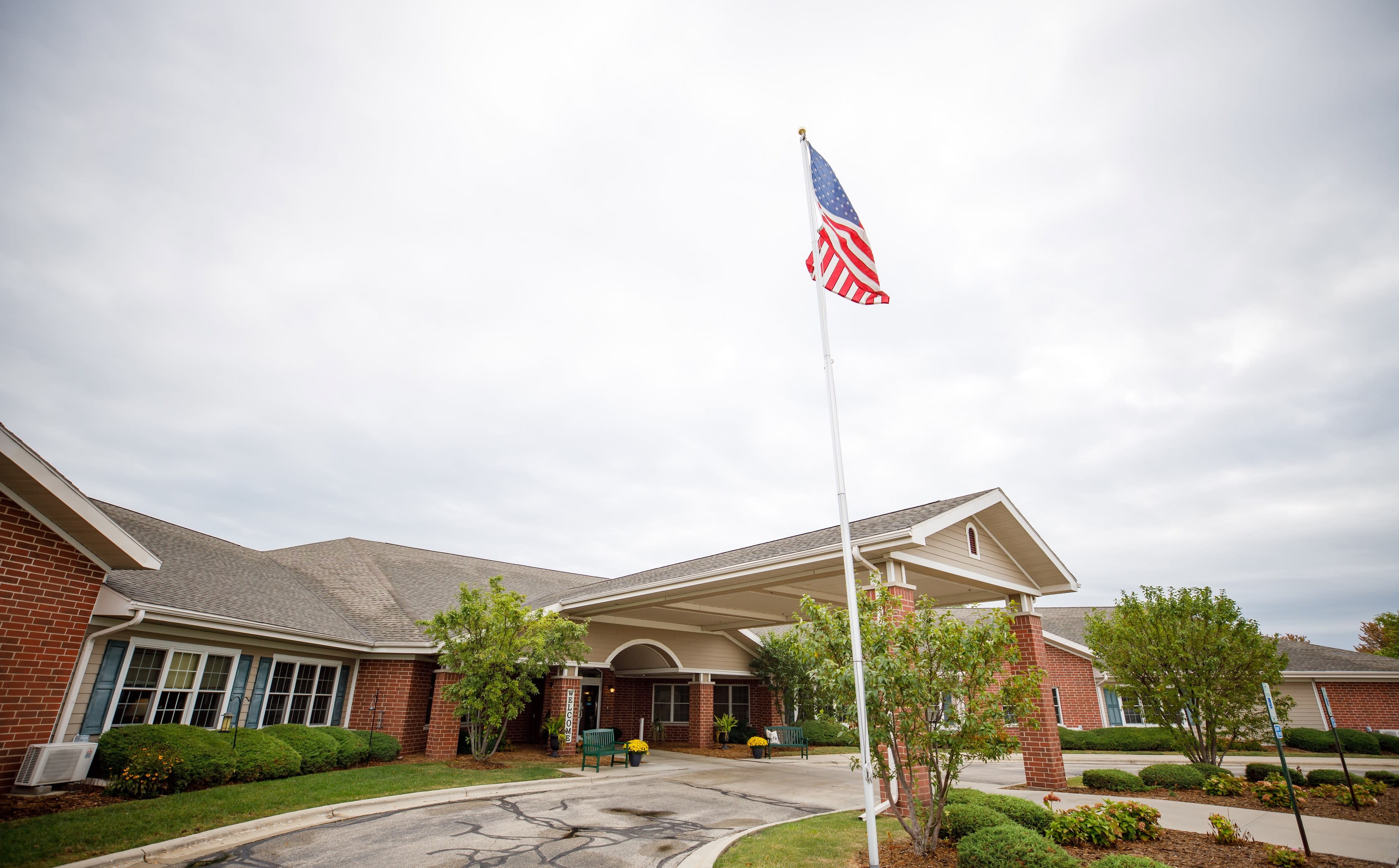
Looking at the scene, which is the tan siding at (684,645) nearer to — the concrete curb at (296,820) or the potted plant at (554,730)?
the potted plant at (554,730)

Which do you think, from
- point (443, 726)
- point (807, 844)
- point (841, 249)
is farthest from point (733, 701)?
point (841, 249)

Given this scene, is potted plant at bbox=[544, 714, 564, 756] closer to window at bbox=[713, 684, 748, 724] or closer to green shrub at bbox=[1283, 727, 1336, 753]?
window at bbox=[713, 684, 748, 724]

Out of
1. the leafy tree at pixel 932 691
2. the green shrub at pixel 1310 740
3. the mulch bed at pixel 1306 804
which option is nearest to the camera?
the leafy tree at pixel 932 691

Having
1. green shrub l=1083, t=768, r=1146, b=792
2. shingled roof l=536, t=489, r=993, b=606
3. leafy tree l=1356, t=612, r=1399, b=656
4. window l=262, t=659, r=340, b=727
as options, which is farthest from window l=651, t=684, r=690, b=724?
leafy tree l=1356, t=612, r=1399, b=656

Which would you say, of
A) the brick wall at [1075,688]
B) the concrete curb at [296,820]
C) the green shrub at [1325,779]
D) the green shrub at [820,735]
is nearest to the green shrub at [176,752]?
the concrete curb at [296,820]

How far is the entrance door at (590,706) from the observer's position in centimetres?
2392

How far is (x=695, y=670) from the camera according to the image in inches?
934

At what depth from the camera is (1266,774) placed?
12.2m

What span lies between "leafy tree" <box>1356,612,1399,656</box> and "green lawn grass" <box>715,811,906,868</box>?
176ft

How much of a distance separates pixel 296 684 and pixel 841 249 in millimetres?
16749

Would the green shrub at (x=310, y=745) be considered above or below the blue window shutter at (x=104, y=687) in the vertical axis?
below

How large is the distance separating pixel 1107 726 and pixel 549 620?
27955 mm

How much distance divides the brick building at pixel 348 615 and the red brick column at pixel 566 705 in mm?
71

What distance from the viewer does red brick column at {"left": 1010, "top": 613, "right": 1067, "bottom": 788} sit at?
12.0 meters
